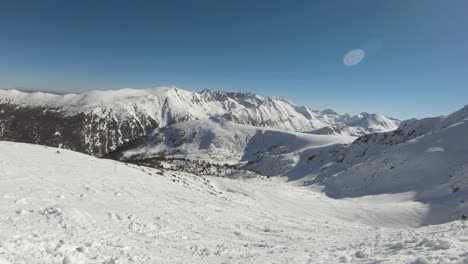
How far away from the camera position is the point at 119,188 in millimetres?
28188

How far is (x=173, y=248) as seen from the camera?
671 inches

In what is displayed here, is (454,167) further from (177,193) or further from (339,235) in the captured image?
(177,193)

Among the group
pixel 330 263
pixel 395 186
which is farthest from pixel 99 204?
pixel 395 186

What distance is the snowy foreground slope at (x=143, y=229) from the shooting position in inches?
559

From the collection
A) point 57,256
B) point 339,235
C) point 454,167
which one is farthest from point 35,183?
point 454,167

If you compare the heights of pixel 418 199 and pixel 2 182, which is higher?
pixel 2 182

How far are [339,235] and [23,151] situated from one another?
3031 centimetres

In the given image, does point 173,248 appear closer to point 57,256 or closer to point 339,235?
point 57,256

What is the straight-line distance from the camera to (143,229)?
19328 mm

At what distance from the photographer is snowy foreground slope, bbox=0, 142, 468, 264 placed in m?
14.2

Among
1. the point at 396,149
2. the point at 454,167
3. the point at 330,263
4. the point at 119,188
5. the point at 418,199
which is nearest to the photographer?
the point at 330,263

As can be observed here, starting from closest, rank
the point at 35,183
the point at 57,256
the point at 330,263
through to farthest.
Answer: the point at 57,256
the point at 330,263
the point at 35,183

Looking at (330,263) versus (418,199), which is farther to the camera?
(418,199)

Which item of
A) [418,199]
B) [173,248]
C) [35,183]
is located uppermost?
[35,183]
